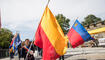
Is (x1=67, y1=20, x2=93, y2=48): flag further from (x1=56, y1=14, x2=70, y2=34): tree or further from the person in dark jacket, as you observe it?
(x1=56, y1=14, x2=70, y2=34): tree

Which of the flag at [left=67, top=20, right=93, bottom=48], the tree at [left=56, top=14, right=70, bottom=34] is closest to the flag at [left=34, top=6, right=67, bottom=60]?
the flag at [left=67, top=20, right=93, bottom=48]

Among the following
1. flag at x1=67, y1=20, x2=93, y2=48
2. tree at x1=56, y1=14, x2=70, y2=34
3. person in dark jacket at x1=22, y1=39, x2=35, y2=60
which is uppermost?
tree at x1=56, y1=14, x2=70, y2=34

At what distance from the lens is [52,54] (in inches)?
170

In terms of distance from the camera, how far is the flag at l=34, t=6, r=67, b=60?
14.2 feet

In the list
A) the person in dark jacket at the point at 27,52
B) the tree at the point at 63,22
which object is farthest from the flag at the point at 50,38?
the tree at the point at 63,22

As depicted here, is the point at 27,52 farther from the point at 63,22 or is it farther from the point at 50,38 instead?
the point at 63,22

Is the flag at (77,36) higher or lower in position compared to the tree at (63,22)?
lower

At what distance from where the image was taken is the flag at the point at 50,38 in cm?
433

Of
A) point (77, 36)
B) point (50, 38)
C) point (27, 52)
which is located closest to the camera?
point (50, 38)

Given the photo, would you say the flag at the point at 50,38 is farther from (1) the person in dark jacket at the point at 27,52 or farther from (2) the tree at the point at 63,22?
(2) the tree at the point at 63,22

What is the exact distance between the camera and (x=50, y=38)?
452 centimetres

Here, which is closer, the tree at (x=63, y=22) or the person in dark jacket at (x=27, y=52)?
the person in dark jacket at (x=27, y=52)

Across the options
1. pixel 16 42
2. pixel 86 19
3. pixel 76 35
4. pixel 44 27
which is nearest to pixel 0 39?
pixel 16 42

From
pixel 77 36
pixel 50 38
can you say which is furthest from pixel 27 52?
pixel 77 36
